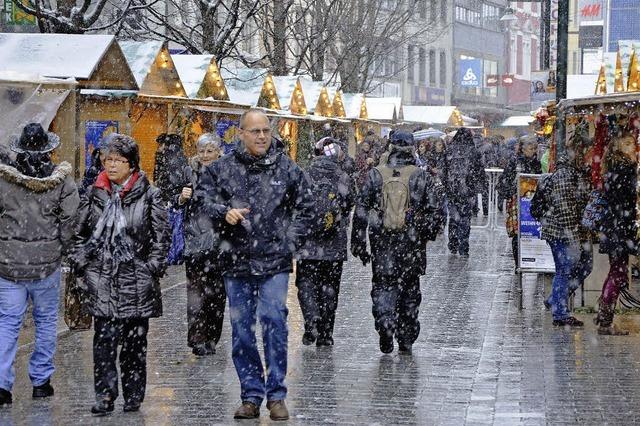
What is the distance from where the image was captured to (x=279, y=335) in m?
7.81

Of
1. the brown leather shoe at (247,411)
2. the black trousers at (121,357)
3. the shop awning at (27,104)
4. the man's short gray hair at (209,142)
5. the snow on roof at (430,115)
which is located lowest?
the snow on roof at (430,115)

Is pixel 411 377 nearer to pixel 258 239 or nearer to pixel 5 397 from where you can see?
pixel 258 239

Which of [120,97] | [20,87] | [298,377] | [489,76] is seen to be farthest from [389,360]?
[489,76]

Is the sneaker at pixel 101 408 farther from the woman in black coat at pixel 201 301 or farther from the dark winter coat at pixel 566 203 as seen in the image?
the dark winter coat at pixel 566 203

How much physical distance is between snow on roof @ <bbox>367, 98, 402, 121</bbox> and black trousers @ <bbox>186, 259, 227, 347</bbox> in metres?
31.1

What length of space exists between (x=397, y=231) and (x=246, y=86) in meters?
16.5

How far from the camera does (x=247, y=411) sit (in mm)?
7738

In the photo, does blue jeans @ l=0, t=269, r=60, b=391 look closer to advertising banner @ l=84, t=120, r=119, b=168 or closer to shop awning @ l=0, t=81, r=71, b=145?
shop awning @ l=0, t=81, r=71, b=145

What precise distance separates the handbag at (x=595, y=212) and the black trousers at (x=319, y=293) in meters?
2.32

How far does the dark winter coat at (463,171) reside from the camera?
789 inches

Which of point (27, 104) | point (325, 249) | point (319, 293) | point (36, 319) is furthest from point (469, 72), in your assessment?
point (36, 319)

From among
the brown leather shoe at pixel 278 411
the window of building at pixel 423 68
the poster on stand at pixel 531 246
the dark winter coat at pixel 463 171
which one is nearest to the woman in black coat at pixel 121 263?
the brown leather shoe at pixel 278 411

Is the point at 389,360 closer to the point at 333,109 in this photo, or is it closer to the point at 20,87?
the point at 20,87

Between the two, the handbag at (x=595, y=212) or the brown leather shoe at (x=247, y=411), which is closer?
the brown leather shoe at (x=247, y=411)
